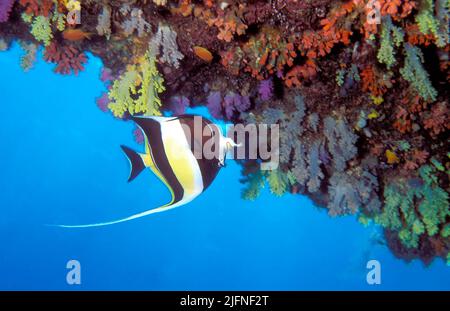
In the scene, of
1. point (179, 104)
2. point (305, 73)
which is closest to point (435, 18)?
point (305, 73)

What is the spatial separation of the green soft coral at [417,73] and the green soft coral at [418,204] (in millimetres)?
1126

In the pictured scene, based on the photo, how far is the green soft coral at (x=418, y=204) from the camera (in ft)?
10.9

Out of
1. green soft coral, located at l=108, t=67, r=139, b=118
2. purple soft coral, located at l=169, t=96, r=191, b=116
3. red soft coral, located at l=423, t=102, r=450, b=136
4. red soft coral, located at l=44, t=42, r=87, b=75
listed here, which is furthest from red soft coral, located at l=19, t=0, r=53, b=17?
red soft coral, located at l=423, t=102, r=450, b=136

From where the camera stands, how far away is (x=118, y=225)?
26734 mm

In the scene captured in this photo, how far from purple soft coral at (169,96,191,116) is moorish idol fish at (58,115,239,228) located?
1502 mm

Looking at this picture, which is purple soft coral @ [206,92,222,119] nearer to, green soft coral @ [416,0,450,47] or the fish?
the fish

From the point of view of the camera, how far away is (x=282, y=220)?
61.3 feet

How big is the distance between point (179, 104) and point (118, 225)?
2549cm

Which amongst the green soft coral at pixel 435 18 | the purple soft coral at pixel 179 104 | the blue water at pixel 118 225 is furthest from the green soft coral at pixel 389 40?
the blue water at pixel 118 225

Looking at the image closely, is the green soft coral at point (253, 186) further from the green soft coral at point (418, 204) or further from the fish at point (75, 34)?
the fish at point (75, 34)

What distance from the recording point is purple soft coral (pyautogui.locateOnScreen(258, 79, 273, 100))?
281 cm

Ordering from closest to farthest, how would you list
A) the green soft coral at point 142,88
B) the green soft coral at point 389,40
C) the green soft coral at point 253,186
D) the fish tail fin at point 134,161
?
the fish tail fin at point 134,161 → the green soft coral at point 389,40 → the green soft coral at point 142,88 → the green soft coral at point 253,186
